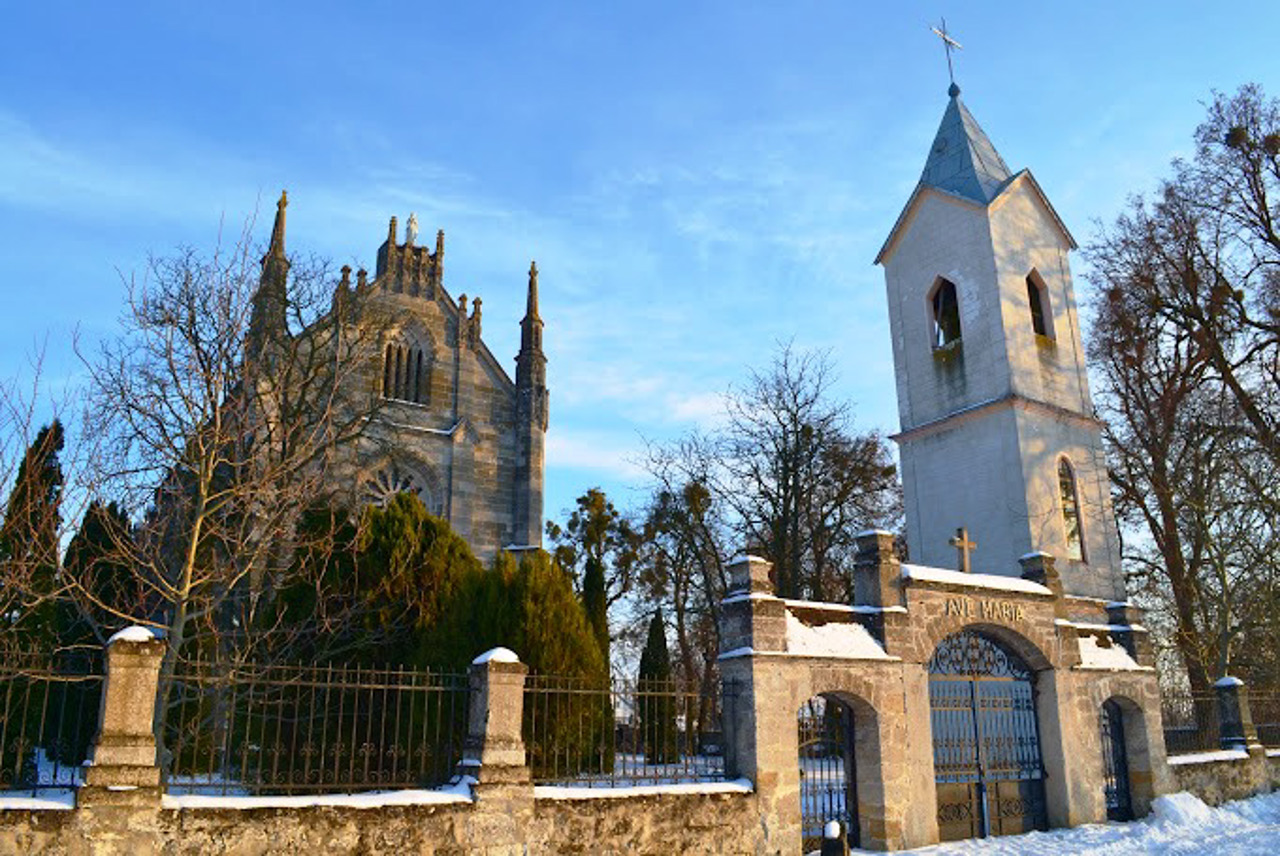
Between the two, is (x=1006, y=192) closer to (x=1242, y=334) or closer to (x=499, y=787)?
(x=1242, y=334)

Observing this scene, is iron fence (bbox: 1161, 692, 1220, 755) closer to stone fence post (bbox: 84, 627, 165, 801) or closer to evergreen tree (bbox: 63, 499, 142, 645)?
stone fence post (bbox: 84, 627, 165, 801)

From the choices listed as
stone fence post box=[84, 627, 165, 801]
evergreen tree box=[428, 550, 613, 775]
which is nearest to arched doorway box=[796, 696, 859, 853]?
evergreen tree box=[428, 550, 613, 775]

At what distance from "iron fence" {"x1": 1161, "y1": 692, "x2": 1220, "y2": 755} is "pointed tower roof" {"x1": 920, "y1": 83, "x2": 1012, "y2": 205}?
11588mm

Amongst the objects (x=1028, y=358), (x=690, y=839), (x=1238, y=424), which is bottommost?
(x=690, y=839)

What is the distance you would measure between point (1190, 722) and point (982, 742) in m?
7.03

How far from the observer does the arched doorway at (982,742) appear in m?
12.7

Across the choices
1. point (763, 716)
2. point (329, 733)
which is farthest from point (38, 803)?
point (763, 716)

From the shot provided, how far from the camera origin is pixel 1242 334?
2191cm

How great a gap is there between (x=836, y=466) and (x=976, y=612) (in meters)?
13.4

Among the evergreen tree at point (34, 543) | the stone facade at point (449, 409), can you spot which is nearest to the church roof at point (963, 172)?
the stone facade at point (449, 409)

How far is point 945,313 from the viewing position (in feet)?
76.7

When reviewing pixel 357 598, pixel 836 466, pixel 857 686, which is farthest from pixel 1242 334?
pixel 357 598

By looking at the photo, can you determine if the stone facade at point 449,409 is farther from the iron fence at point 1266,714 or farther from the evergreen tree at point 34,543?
the iron fence at point 1266,714

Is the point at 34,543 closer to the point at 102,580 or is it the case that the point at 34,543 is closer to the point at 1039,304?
the point at 102,580
